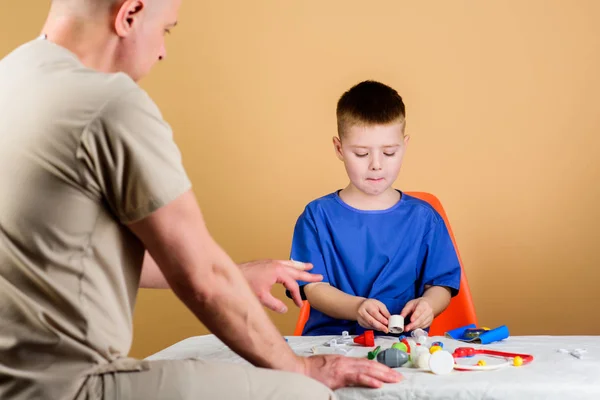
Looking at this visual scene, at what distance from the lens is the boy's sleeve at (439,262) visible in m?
2.04

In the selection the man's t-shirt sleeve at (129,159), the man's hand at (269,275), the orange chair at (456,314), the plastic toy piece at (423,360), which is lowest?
the orange chair at (456,314)

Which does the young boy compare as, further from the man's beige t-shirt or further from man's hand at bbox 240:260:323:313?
the man's beige t-shirt

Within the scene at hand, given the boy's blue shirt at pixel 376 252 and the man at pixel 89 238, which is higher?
the man at pixel 89 238

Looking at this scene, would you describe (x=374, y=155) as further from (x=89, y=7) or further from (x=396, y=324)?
(x=89, y=7)

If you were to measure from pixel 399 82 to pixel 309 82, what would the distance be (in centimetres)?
32

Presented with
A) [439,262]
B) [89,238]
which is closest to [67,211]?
[89,238]

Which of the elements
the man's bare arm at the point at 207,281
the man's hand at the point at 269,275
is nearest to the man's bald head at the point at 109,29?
the man's bare arm at the point at 207,281

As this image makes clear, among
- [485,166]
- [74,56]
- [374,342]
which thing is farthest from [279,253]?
[74,56]

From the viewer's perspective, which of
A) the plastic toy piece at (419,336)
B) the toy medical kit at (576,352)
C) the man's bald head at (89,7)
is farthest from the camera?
the plastic toy piece at (419,336)

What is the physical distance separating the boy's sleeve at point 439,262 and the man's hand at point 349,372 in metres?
0.78

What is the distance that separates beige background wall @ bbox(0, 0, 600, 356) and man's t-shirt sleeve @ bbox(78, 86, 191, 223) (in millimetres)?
1842

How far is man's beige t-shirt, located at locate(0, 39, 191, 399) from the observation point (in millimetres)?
1001

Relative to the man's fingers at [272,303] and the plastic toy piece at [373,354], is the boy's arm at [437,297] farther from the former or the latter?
the man's fingers at [272,303]

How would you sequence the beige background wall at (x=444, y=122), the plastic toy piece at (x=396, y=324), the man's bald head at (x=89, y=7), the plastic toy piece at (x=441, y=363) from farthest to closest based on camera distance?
1. the beige background wall at (x=444, y=122)
2. the plastic toy piece at (x=396, y=324)
3. the plastic toy piece at (x=441, y=363)
4. the man's bald head at (x=89, y=7)
